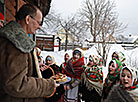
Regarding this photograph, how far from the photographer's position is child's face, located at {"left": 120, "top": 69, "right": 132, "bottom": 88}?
7.37 ft

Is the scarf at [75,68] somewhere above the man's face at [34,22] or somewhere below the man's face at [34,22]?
below

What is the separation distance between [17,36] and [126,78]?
2013 mm

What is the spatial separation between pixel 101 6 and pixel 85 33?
7.03 m

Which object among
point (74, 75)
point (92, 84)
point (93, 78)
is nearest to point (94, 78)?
point (93, 78)

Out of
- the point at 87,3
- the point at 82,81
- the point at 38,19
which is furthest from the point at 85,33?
the point at 38,19

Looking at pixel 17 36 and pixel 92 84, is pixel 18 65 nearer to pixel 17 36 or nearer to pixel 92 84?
pixel 17 36

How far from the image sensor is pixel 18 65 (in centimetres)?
107

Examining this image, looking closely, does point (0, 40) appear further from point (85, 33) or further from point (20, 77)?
point (85, 33)

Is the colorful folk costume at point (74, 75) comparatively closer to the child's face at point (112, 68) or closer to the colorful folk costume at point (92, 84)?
the colorful folk costume at point (92, 84)

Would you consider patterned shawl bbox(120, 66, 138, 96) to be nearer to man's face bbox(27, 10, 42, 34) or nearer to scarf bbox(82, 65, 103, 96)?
scarf bbox(82, 65, 103, 96)

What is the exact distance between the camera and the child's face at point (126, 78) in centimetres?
225

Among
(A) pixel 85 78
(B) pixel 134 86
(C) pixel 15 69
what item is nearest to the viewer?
(C) pixel 15 69

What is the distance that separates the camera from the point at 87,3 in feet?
87.9

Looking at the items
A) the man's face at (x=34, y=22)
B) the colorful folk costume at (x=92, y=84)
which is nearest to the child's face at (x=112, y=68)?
the colorful folk costume at (x=92, y=84)
